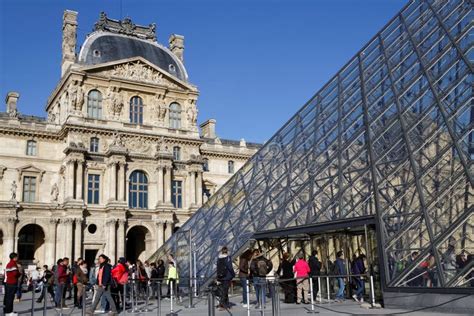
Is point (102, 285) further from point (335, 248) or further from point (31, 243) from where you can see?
point (31, 243)

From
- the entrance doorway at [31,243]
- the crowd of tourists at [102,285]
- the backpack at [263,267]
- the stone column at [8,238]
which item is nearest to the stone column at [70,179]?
the entrance doorway at [31,243]

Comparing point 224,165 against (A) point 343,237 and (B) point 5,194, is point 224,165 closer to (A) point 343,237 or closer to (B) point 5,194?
(B) point 5,194

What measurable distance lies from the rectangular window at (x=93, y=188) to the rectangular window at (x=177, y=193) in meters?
5.71

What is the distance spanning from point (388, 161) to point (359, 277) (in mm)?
2915

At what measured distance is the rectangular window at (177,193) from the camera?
134 feet

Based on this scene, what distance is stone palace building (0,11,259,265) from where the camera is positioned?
119 feet

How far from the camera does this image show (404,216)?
11.8 m

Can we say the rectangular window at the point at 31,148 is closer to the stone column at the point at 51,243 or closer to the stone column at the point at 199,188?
the stone column at the point at 51,243

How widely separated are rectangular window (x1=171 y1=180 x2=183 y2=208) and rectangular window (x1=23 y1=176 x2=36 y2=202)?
9.82 meters

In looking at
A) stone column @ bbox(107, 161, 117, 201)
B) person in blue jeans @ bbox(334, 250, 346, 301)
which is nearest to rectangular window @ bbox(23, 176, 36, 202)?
stone column @ bbox(107, 161, 117, 201)

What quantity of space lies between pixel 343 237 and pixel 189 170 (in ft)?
90.7

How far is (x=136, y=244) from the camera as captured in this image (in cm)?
4134

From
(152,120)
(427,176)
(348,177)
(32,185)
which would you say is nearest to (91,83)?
(152,120)

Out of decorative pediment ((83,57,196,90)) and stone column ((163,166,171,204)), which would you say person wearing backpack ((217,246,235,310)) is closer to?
stone column ((163,166,171,204))
